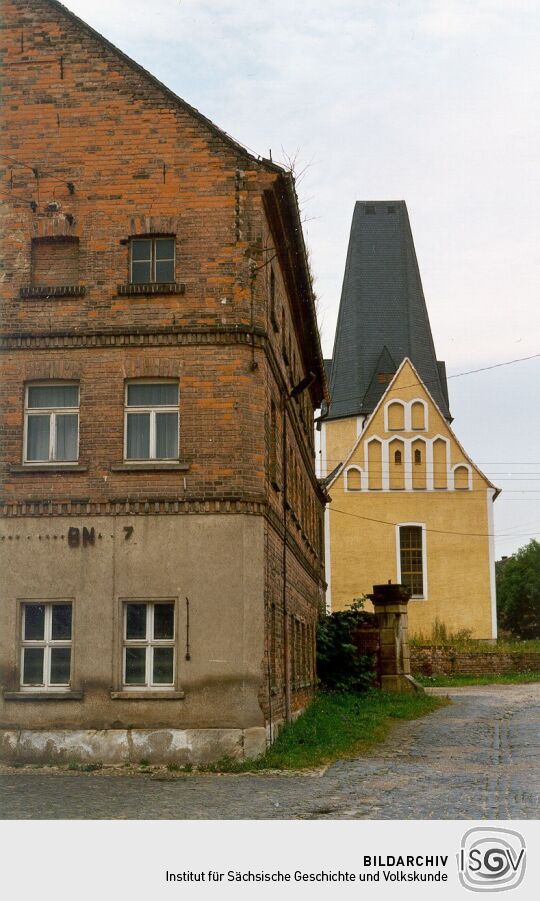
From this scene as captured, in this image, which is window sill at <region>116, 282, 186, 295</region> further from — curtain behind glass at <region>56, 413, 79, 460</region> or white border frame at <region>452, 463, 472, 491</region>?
white border frame at <region>452, 463, 472, 491</region>

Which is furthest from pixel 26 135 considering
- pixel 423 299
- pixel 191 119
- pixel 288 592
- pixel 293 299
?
pixel 423 299

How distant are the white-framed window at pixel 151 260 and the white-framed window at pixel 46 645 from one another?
5.00 meters

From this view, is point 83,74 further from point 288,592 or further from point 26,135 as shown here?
point 288,592

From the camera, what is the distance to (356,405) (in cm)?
6538

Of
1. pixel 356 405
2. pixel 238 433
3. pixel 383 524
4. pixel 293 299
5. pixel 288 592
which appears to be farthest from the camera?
pixel 356 405

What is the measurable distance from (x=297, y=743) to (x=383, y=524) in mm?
37273

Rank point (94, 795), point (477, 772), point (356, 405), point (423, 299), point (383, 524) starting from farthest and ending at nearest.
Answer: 1. point (423, 299)
2. point (356, 405)
3. point (383, 524)
4. point (477, 772)
5. point (94, 795)

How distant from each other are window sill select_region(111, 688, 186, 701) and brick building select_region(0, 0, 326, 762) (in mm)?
23

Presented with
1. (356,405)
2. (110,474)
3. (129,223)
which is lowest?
(110,474)

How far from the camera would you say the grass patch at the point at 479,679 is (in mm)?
42906

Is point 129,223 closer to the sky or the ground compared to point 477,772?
closer to the sky

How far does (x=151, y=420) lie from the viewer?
680 inches

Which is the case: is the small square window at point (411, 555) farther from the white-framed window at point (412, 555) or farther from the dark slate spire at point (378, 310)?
the dark slate spire at point (378, 310)

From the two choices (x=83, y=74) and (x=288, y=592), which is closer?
(x=83, y=74)
